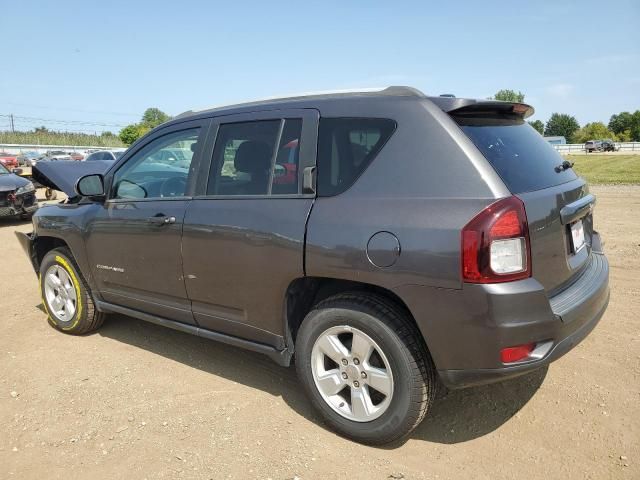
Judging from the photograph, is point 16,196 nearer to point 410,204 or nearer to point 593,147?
point 410,204

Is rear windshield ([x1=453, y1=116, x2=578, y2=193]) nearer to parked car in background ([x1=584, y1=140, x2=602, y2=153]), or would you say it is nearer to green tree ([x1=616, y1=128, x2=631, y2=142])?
parked car in background ([x1=584, y1=140, x2=602, y2=153])

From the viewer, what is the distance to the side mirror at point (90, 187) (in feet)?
13.1

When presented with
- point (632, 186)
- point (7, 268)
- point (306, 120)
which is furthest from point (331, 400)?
point (632, 186)

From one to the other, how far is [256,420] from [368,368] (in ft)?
2.83

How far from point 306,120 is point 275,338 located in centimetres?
134

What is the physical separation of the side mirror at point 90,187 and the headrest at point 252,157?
1.35 m

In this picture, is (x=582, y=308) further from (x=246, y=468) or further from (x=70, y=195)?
(x=70, y=195)

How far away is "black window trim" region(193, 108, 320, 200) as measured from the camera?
116 inches

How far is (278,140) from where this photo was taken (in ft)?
10.3

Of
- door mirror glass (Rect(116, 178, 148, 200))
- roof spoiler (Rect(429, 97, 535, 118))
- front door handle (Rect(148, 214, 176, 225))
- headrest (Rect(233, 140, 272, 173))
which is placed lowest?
front door handle (Rect(148, 214, 176, 225))

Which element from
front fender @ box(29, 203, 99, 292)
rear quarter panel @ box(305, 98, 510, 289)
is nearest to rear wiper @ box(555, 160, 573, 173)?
rear quarter panel @ box(305, 98, 510, 289)

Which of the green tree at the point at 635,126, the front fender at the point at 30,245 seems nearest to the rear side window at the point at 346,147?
the front fender at the point at 30,245

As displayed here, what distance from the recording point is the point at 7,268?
23.9 feet

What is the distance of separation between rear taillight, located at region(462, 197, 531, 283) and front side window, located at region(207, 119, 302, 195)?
1107 mm
